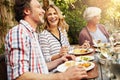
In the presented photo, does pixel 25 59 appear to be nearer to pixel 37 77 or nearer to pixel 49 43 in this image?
pixel 37 77

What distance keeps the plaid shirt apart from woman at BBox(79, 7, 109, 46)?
6.15 feet

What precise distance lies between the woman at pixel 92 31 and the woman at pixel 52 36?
413mm

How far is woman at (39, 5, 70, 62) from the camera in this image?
3.02 m

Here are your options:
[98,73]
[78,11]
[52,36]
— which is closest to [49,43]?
[52,36]

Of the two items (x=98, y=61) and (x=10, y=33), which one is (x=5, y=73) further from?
(x=98, y=61)

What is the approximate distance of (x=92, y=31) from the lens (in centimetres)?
383

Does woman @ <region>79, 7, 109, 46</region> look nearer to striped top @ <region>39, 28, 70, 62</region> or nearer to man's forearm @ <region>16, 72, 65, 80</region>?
striped top @ <region>39, 28, 70, 62</region>

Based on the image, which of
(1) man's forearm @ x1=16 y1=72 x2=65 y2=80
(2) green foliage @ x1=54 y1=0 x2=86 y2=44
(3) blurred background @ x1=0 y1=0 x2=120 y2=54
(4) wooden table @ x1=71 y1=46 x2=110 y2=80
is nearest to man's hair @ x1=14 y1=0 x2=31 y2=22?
(1) man's forearm @ x1=16 y1=72 x2=65 y2=80

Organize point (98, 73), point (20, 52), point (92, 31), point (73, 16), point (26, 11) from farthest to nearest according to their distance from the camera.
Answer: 1. point (73, 16)
2. point (92, 31)
3. point (26, 11)
4. point (98, 73)
5. point (20, 52)

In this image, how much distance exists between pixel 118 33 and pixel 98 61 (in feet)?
3.22

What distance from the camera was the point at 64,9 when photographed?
796 centimetres

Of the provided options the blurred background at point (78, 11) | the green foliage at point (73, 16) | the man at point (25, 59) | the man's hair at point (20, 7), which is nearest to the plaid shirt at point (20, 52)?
the man at point (25, 59)

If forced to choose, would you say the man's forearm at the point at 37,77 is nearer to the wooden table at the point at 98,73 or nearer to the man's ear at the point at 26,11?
the wooden table at the point at 98,73

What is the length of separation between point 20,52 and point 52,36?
144 cm
